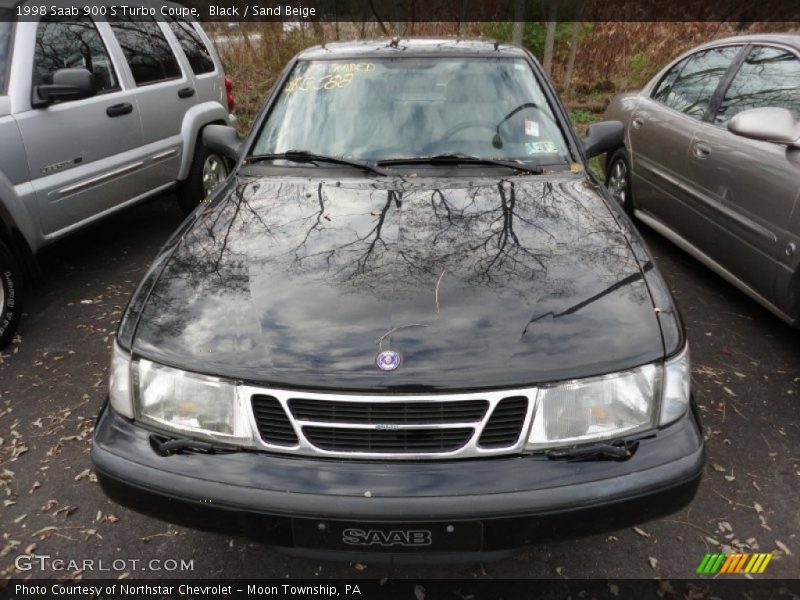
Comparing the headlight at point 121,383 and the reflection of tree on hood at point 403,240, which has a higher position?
the reflection of tree on hood at point 403,240

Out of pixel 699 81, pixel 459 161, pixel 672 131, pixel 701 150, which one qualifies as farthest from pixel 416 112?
pixel 699 81

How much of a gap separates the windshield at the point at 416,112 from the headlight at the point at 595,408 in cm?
142

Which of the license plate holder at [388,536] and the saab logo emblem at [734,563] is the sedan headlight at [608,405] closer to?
the license plate holder at [388,536]

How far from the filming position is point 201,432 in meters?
1.91

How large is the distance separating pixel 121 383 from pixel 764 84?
4089 mm

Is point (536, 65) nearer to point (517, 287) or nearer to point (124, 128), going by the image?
point (517, 287)

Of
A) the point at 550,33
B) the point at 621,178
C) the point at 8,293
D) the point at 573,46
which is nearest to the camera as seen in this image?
the point at 8,293

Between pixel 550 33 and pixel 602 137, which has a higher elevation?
pixel 550 33

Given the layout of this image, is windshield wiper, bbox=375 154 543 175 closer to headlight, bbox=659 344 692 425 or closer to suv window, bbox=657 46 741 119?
headlight, bbox=659 344 692 425

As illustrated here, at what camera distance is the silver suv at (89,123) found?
155 inches

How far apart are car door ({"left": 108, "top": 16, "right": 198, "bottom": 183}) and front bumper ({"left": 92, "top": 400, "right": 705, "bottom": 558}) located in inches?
158

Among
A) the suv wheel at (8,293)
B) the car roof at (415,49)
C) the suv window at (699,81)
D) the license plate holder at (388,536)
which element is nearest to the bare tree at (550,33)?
the suv window at (699,81)

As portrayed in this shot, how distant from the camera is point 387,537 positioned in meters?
1.79

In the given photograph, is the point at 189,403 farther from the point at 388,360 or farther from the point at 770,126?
the point at 770,126
